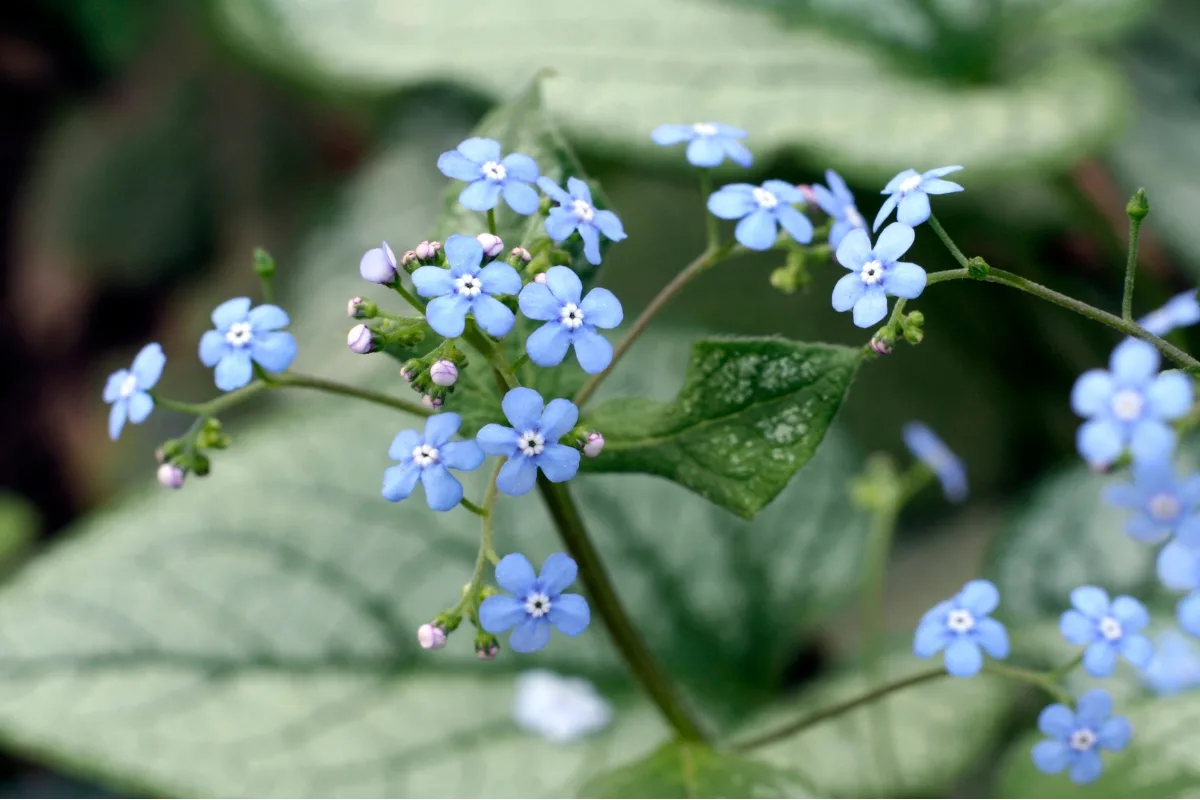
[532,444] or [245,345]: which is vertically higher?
[245,345]

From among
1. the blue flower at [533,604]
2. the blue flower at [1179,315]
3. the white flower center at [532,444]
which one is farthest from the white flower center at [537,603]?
the blue flower at [1179,315]

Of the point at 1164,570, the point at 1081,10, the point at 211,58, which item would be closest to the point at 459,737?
the point at 1164,570

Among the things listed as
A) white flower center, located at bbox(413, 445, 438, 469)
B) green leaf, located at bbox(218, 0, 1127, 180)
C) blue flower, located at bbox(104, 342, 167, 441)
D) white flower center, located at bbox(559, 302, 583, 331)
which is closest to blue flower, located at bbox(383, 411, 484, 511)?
white flower center, located at bbox(413, 445, 438, 469)

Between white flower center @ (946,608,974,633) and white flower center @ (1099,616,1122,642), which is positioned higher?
white flower center @ (946,608,974,633)

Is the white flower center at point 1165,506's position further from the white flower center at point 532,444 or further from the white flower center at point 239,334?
the white flower center at point 239,334

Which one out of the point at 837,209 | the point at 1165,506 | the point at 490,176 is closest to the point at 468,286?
the point at 490,176

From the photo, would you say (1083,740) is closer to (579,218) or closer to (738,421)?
(738,421)

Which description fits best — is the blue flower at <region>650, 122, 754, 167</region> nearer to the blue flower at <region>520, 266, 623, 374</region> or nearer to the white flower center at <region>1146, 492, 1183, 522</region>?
the blue flower at <region>520, 266, 623, 374</region>
